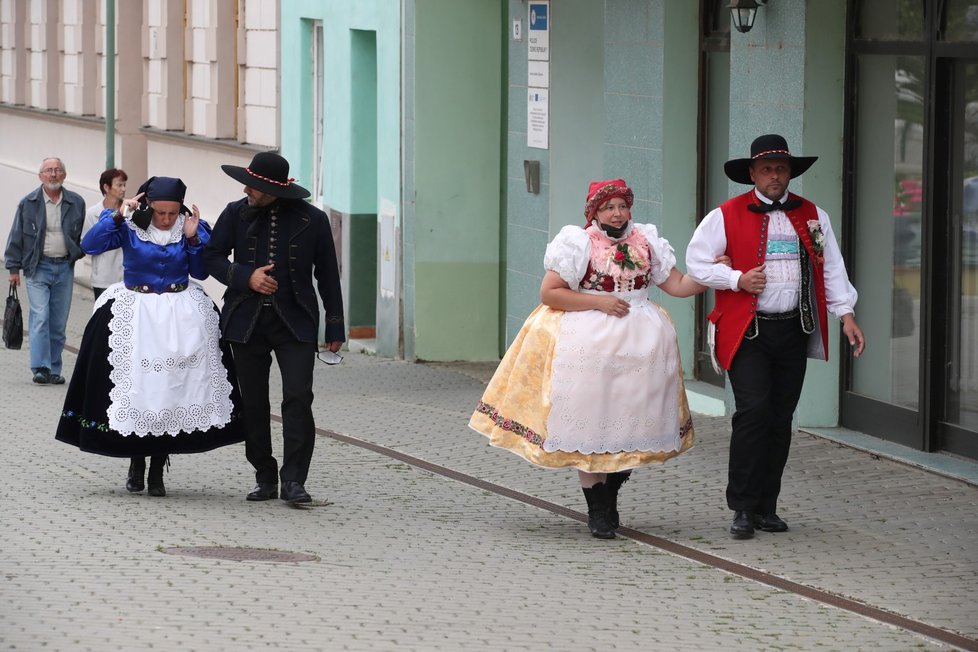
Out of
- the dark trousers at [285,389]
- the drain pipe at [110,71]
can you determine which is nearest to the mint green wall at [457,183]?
the drain pipe at [110,71]

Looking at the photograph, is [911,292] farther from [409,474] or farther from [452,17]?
[452,17]

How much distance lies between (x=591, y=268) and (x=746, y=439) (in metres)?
1.03

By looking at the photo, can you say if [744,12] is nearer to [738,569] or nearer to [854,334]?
[854,334]

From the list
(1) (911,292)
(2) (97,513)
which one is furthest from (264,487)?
(1) (911,292)

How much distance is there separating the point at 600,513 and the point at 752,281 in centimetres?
128

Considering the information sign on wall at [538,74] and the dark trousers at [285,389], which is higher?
the information sign on wall at [538,74]

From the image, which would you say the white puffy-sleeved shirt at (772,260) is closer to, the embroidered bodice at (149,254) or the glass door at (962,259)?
→ the glass door at (962,259)

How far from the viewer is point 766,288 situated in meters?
8.67

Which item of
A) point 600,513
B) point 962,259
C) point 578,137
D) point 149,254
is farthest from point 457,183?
point 600,513

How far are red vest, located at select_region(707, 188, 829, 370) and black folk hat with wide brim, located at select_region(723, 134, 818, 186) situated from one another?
14 centimetres

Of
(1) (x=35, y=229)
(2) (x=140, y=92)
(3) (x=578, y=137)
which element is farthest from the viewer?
(2) (x=140, y=92)

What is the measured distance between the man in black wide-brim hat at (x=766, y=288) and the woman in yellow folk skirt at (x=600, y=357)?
19cm

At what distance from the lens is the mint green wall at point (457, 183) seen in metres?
17.1

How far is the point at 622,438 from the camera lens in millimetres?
8641
